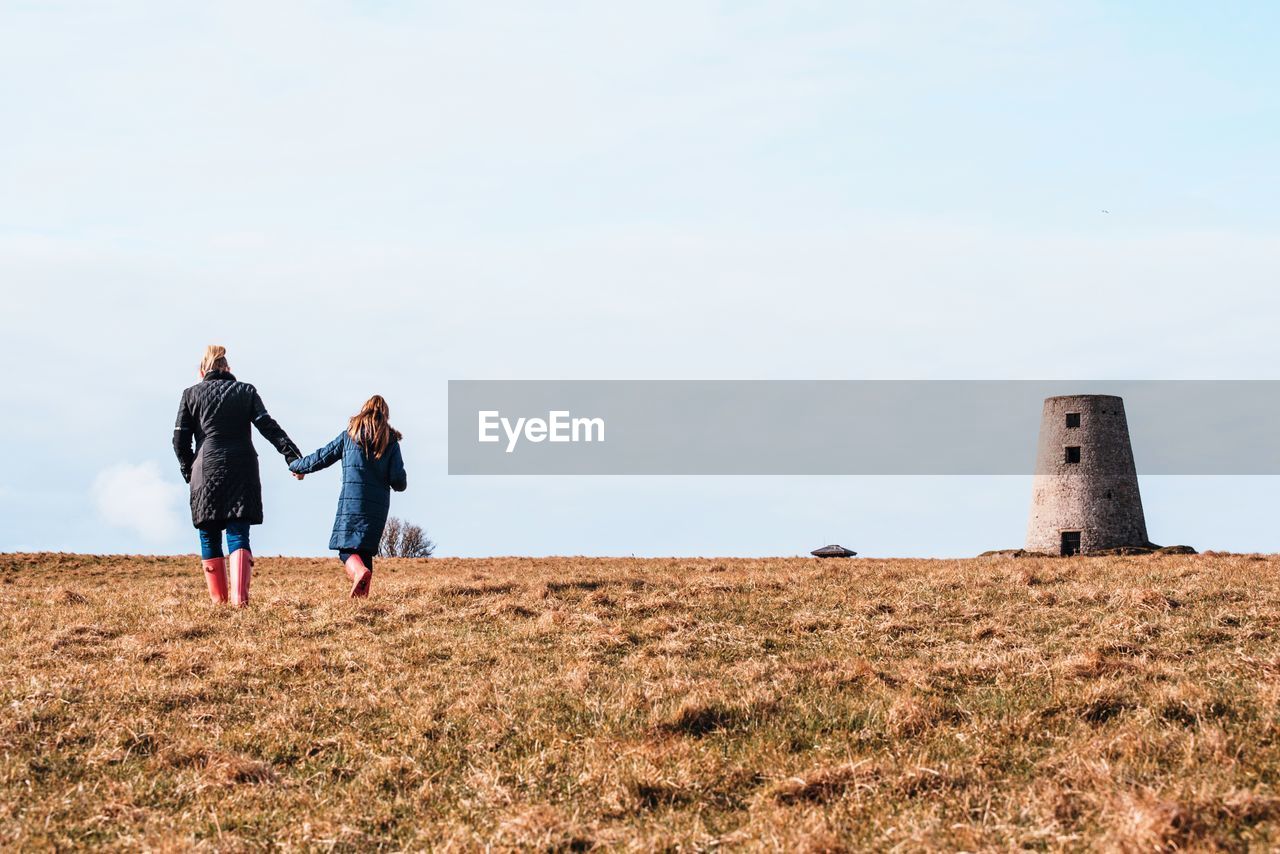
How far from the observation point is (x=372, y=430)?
16.4 metres

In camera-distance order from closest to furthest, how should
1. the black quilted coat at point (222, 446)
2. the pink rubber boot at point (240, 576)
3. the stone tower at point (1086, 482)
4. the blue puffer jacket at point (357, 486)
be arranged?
the black quilted coat at point (222, 446) < the pink rubber boot at point (240, 576) < the blue puffer jacket at point (357, 486) < the stone tower at point (1086, 482)

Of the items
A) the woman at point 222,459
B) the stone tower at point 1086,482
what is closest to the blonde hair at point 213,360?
the woman at point 222,459

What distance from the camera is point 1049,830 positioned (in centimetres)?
678

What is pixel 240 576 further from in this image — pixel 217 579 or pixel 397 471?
pixel 397 471

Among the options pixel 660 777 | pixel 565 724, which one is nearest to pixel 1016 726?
pixel 660 777

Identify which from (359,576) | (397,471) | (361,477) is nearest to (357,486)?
(361,477)

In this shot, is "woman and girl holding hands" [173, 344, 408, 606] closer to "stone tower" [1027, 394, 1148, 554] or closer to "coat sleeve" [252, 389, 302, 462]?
"coat sleeve" [252, 389, 302, 462]

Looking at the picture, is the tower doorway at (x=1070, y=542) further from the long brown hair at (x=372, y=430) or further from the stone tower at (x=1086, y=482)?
the long brown hair at (x=372, y=430)

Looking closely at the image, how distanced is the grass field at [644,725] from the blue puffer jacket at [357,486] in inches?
44.3

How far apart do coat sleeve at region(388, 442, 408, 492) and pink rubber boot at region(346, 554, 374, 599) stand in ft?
3.88

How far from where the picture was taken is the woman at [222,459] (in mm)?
15742

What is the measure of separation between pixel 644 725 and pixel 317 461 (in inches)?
345

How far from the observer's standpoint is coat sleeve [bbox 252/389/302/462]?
16156 mm

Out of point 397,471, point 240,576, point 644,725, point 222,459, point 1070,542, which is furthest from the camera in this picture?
point 1070,542
